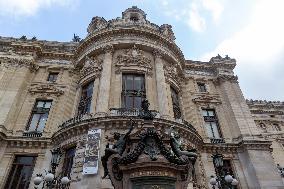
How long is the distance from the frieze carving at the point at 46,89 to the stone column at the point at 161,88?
359 inches

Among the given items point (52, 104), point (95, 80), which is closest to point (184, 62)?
point (95, 80)

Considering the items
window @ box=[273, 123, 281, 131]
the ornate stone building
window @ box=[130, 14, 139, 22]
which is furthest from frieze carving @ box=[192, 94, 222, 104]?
window @ box=[273, 123, 281, 131]

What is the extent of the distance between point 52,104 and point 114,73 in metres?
6.39

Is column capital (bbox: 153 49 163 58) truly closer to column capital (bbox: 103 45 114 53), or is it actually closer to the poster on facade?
column capital (bbox: 103 45 114 53)

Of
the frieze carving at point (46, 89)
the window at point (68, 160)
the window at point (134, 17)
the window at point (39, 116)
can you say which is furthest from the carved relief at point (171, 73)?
the window at point (39, 116)

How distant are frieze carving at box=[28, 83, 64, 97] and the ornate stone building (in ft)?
0.30

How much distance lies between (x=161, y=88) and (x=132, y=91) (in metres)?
2.32

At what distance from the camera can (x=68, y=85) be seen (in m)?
26.4

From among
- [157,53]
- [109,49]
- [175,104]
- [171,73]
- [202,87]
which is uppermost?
[109,49]

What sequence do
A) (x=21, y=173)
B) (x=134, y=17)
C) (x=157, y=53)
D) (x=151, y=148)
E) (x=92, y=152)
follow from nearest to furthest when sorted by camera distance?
(x=151, y=148)
(x=92, y=152)
(x=21, y=173)
(x=157, y=53)
(x=134, y=17)

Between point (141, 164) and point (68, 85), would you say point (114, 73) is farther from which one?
point (141, 164)

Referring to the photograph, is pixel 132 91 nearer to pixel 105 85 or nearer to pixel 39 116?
pixel 105 85

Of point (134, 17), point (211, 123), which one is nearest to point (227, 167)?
point (211, 123)

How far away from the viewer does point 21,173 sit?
20.4 meters
